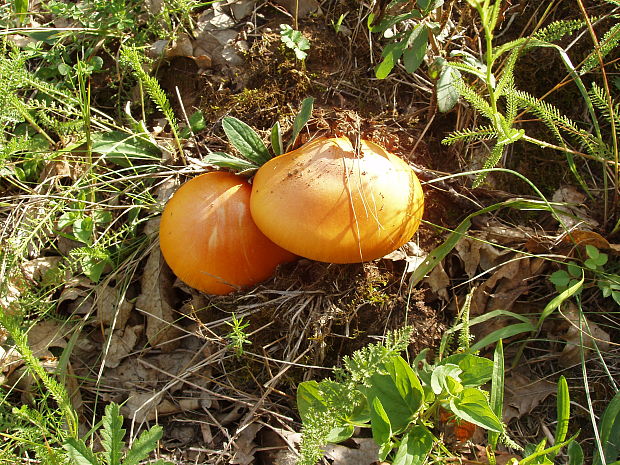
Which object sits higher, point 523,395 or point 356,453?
point 523,395

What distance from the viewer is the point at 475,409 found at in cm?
197

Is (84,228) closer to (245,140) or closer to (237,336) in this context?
(245,140)

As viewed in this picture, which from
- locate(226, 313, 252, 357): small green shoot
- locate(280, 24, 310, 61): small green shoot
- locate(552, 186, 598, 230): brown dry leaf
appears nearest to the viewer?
locate(226, 313, 252, 357): small green shoot

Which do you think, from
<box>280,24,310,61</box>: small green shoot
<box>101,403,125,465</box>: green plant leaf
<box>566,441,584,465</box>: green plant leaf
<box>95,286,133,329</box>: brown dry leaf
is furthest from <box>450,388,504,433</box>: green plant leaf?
<box>280,24,310,61</box>: small green shoot

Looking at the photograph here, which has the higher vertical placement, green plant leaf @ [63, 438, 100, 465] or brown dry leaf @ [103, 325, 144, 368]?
green plant leaf @ [63, 438, 100, 465]

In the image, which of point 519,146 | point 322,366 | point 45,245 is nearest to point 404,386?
point 322,366

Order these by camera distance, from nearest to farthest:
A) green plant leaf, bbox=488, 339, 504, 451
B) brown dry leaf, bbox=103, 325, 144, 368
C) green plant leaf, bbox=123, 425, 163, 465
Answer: green plant leaf, bbox=123, 425, 163, 465 → green plant leaf, bbox=488, 339, 504, 451 → brown dry leaf, bbox=103, 325, 144, 368

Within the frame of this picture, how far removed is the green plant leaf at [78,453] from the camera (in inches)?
78.0

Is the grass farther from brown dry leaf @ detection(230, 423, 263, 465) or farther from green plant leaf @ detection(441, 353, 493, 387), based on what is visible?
green plant leaf @ detection(441, 353, 493, 387)

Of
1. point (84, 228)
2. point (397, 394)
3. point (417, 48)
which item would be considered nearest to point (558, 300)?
point (397, 394)

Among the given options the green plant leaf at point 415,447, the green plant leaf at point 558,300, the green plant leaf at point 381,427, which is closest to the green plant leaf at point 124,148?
the green plant leaf at point 381,427

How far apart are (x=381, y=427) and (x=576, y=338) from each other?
1.17 meters

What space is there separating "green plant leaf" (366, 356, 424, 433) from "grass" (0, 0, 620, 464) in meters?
0.22

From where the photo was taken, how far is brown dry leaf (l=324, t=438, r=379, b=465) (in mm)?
2338
